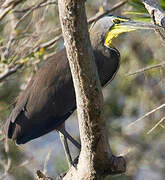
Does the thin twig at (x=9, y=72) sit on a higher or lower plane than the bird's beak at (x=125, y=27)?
lower

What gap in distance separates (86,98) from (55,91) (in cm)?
144

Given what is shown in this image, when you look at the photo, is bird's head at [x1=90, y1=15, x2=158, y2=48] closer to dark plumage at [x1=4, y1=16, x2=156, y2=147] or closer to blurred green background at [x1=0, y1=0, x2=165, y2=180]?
dark plumage at [x1=4, y1=16, x2=156, y2=147]

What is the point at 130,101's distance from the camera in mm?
8695

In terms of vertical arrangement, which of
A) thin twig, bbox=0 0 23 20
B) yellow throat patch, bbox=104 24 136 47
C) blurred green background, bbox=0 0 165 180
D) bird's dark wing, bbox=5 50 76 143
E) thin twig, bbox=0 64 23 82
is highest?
thin twig, bbox=0 0 23 20

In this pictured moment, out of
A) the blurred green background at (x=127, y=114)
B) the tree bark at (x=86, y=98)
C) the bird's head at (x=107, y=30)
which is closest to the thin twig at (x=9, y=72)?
the bird's head at (x=107, y=30)

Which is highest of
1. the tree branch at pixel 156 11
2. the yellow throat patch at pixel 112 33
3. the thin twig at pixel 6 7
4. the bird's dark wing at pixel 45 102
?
the tree branch at pixel 156 11

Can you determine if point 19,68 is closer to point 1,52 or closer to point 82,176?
point 1,52

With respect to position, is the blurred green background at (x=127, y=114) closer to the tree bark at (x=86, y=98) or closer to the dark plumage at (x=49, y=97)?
the dark plumage at (x=49, y=97)

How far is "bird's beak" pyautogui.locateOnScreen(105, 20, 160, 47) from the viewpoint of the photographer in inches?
158

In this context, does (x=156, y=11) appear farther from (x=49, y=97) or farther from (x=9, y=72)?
(x=9, y=72)

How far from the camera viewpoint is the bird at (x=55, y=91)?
4531mm

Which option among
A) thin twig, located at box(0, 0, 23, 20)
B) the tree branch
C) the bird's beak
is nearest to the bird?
the bird's beak

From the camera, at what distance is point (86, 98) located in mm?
3166

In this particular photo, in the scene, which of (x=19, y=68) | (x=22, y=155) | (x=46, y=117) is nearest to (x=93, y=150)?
(x=46, y=117)
